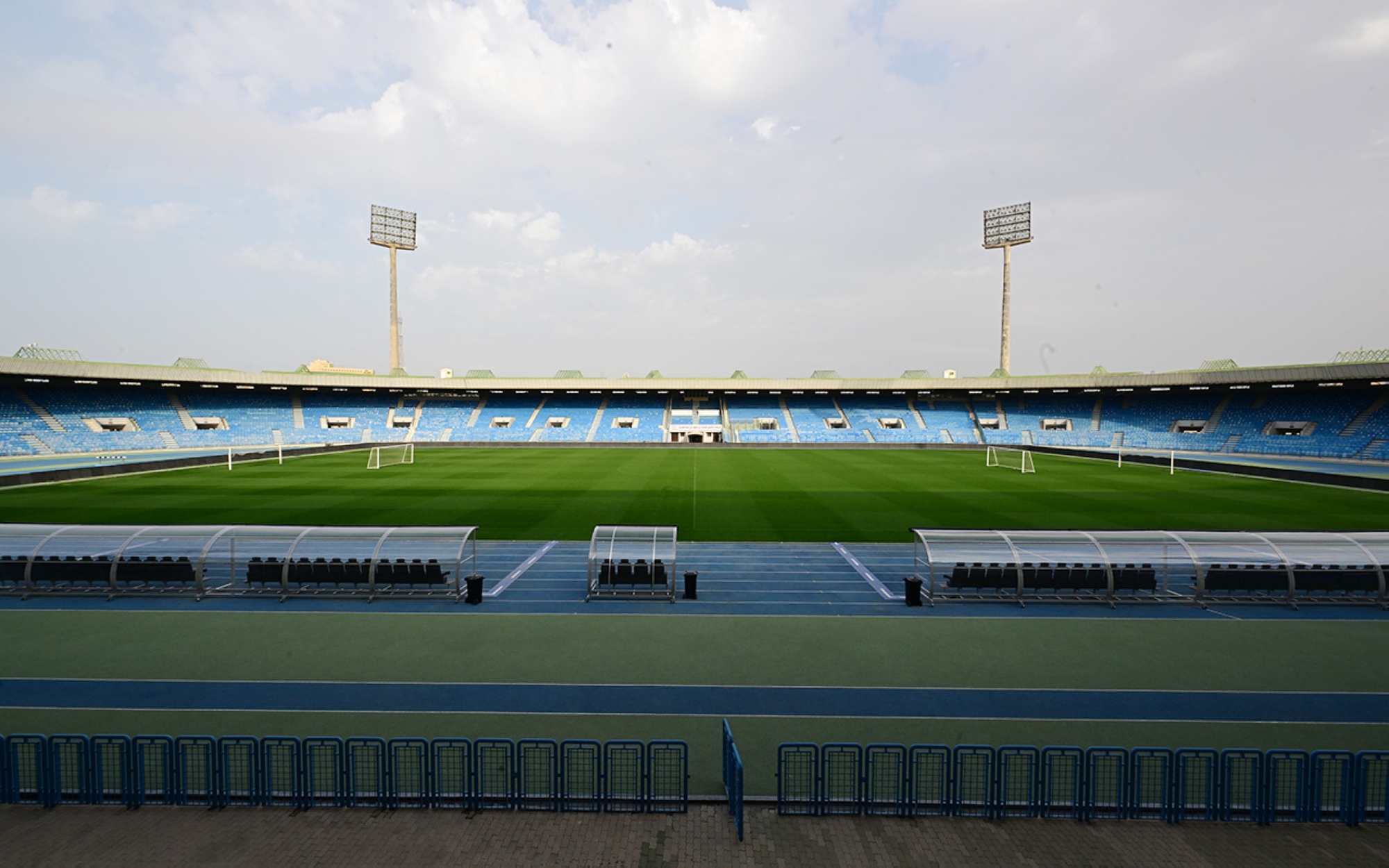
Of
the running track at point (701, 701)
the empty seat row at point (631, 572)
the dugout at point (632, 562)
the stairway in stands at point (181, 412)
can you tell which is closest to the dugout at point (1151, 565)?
the running track at point (701, 701)

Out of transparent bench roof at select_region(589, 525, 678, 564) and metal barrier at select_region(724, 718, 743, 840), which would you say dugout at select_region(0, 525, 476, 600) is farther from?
metal barrier at select_region(724, 718, 743, 840)

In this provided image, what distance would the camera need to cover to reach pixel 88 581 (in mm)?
13219

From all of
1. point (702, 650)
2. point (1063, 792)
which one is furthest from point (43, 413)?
point (1063, 792)

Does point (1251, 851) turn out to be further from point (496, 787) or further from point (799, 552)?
point (799, 552)

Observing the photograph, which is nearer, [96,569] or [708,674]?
[708,674]

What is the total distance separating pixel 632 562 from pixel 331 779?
23.6ft

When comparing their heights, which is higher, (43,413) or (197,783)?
(43,413)

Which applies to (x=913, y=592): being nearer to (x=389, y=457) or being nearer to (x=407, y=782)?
(x=407, y=782)

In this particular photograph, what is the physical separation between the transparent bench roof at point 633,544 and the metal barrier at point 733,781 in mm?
6679

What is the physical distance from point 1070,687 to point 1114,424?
63891 mm

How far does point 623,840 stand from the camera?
5.69m

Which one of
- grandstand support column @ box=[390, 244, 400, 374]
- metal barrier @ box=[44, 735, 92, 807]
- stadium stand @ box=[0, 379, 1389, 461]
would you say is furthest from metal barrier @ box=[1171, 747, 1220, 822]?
grandstand support column @ box=[390, 244, 400, 374]

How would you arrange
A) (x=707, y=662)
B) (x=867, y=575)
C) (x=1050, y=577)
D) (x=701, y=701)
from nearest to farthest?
(x=701, y=701) → (x=707, y=662) → (x=1050, y=577) → (x=867, y=575)

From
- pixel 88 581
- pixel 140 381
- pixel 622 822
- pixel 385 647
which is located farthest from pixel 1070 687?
pixel 140 381
